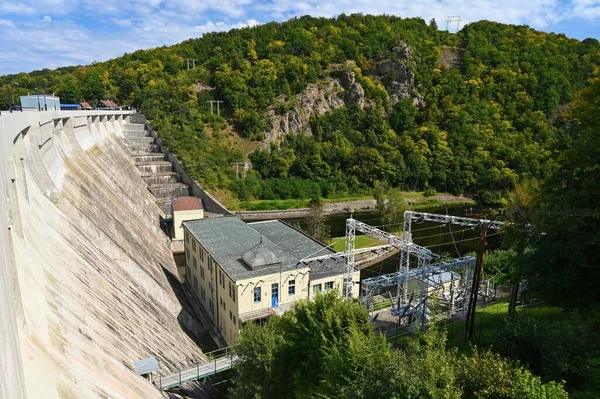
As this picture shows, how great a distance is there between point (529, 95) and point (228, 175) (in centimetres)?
7223

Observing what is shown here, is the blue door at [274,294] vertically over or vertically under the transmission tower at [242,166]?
under

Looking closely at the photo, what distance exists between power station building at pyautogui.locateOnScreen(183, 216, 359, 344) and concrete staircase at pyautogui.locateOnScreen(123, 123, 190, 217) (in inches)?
855

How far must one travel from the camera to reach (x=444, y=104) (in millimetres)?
90438

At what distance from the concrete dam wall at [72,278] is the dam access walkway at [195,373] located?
0.71 meters

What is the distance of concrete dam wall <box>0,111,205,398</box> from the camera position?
32.7 ft

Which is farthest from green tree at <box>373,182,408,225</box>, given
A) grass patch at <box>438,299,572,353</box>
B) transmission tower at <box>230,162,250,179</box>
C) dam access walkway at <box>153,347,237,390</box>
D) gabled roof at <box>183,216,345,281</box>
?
dam access walkway at <box>153,347,237,390</box>

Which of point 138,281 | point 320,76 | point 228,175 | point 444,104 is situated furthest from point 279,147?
point 138,281

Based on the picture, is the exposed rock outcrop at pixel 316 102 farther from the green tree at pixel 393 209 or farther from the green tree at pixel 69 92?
the green tree at pixel 69 92

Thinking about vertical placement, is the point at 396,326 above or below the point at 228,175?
below

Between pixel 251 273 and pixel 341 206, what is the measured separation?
46.7m

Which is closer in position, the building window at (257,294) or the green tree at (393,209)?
the building window at (257,294)

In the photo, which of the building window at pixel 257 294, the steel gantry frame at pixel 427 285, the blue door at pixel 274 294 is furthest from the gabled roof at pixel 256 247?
the steel gantry frame at pixel 427 285

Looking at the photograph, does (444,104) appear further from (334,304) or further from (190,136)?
(334,304)

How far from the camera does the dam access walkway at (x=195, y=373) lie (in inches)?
737
